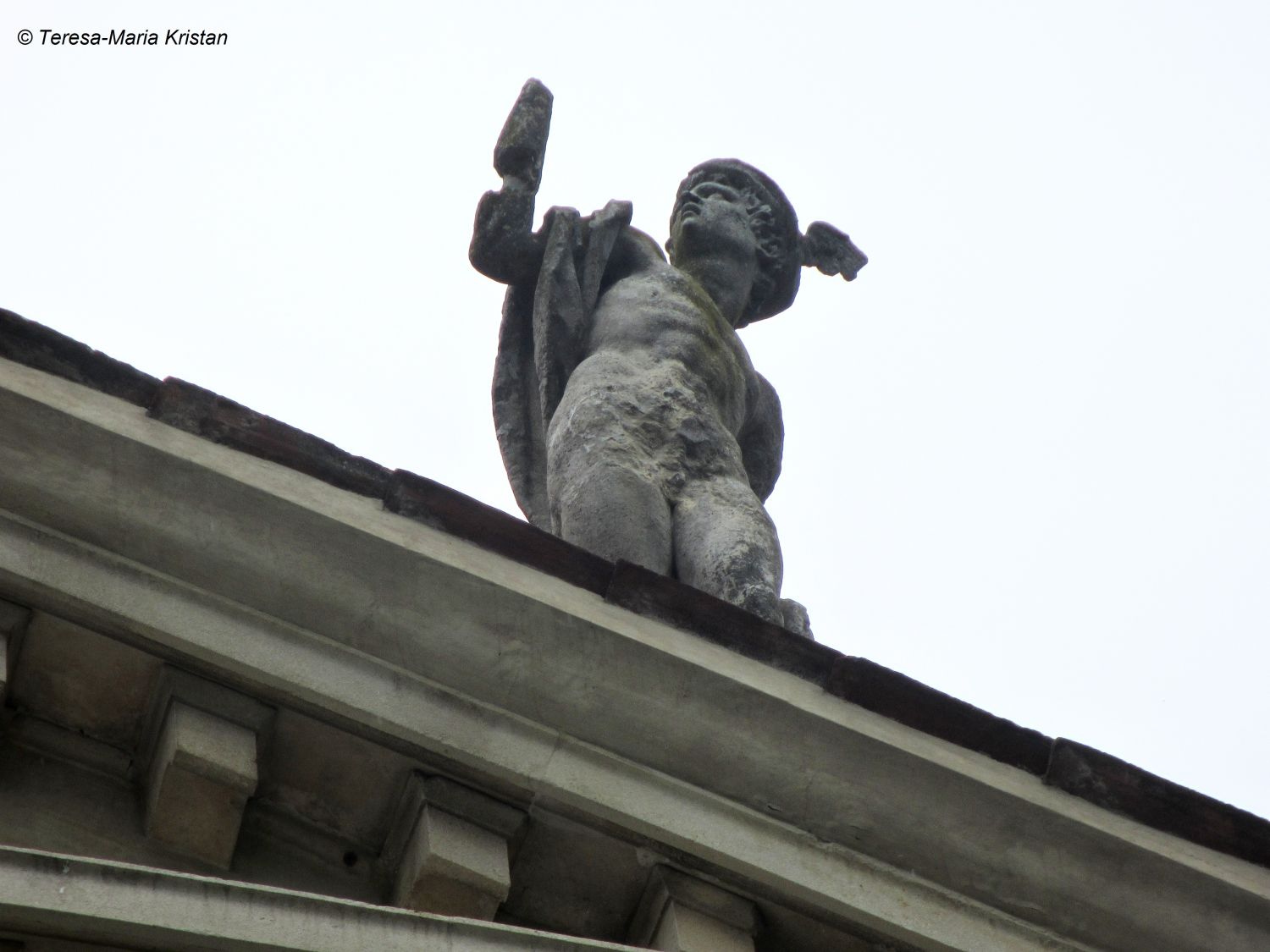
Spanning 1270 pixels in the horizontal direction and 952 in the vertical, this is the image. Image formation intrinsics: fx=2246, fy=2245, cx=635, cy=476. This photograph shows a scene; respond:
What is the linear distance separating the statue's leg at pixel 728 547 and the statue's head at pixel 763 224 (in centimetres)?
211

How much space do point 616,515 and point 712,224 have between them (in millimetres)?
2341

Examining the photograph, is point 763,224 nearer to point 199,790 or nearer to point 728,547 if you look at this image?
point 728,547

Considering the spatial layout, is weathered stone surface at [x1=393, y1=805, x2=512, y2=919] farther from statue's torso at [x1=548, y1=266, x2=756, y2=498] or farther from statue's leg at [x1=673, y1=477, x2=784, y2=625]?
statue's torso at [x1=548, y1=266, x2=756, y2=498]

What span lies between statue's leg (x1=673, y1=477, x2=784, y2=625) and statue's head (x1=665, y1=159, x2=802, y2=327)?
2106 millimetres

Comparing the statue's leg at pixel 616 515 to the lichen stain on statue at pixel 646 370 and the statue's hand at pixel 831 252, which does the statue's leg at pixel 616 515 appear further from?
the statue's hand at pixel 831 252

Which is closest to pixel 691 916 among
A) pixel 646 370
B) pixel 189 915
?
pixel 189 915

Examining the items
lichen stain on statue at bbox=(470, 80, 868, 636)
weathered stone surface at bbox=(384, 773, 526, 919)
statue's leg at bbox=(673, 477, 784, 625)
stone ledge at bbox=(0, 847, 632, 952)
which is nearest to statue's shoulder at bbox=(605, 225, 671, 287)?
lichen stain on statue at bbox=(470, 80, 868, 636)

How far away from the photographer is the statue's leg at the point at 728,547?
613 centimetres

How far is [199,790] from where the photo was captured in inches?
169

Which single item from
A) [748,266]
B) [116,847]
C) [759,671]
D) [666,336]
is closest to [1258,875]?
[759,671]

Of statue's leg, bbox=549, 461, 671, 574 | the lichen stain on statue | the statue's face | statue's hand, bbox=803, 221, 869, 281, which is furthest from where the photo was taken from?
statue's hand, bbox=803, 221, 869, 281

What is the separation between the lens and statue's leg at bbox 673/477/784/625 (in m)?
6.13

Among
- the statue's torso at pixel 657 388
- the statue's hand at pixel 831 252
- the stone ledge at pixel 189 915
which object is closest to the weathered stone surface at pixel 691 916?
the stone ledge at pixel 189 915

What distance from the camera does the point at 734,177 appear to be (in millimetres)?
8688
